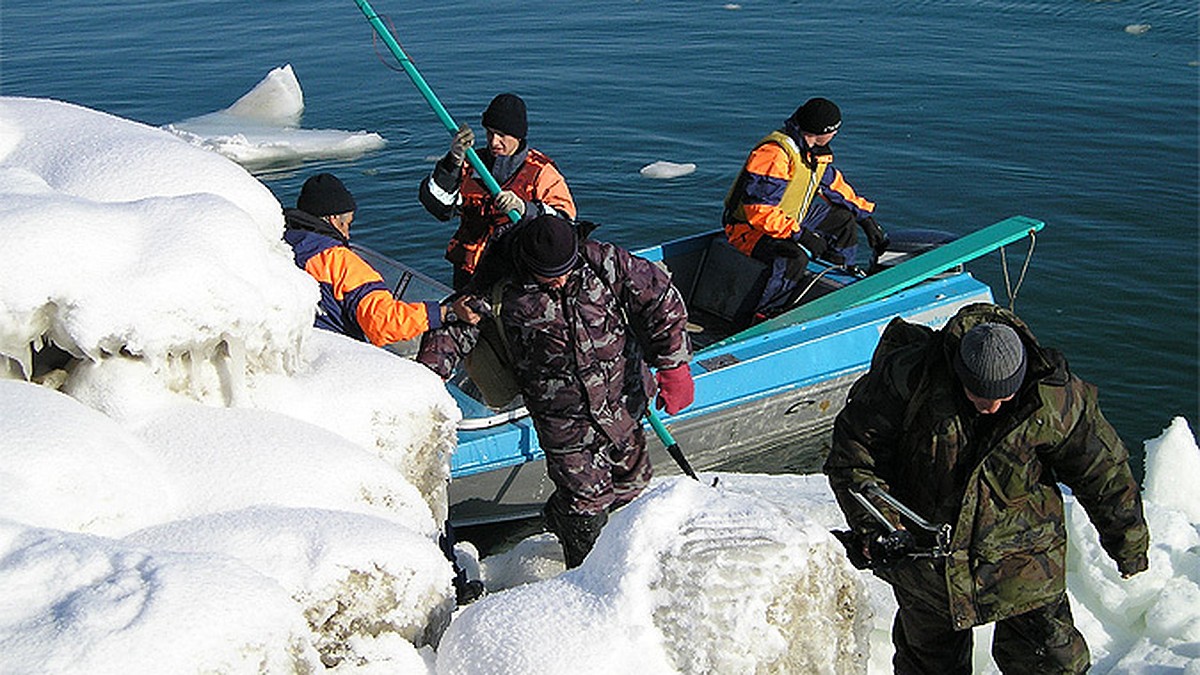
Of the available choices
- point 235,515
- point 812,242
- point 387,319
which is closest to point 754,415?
point 812,242

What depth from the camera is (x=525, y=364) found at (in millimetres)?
5055

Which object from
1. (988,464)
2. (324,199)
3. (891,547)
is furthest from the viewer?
(324,199)

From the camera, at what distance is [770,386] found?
7.44 m

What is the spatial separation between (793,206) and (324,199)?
366 centimetres

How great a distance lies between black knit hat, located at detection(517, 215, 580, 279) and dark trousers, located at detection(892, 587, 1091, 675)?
5.66 ft

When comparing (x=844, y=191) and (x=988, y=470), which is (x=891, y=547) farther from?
(x=844, y=191)

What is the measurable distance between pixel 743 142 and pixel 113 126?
418 inches

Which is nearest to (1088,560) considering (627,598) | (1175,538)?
(1175,538)

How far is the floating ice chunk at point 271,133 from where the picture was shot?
14.3m

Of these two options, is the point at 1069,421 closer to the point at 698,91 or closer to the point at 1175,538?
the point at 1175,538

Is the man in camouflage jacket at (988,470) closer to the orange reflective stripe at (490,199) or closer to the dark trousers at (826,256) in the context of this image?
the orange reflective stripe at (490,199)

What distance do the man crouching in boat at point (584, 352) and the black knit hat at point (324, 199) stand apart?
0.89 metres

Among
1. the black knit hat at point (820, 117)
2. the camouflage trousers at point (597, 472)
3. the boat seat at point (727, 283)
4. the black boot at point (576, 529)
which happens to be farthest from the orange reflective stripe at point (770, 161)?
the black boot at point (576, 529)

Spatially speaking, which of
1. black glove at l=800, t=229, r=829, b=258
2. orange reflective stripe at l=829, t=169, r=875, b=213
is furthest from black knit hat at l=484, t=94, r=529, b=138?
orange reflective stripe at l=829, t=169, r=875, b=213
